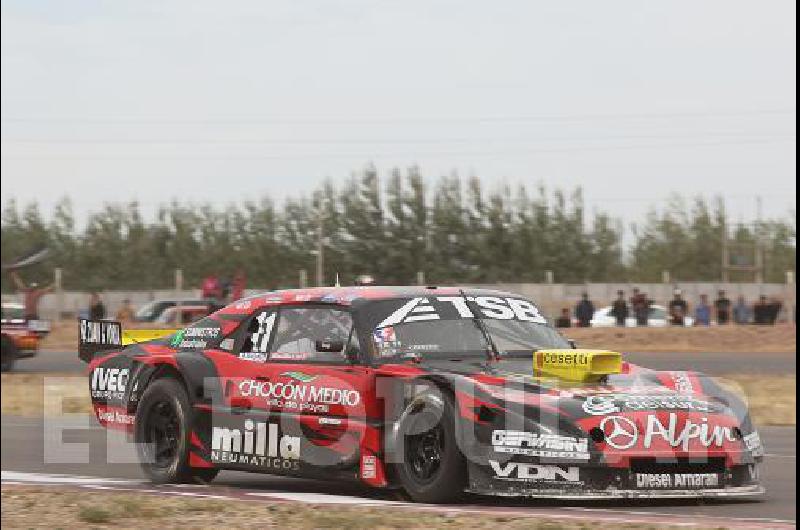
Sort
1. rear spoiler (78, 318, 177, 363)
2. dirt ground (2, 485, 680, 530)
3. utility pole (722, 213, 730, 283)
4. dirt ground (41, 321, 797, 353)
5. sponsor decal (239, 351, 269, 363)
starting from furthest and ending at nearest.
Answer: utility pole (722, 213, 730, 283) → dirt ground (41, 321, 797, 353) → rear spoiler (78, 318, 177, 363) → sponsor decal (239, 351, 269, 363) → dirt ground (2, 485, 680, 530)

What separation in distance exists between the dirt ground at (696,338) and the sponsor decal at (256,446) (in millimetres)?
24810

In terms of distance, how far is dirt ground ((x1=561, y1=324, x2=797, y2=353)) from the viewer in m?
35.8

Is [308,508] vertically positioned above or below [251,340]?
below

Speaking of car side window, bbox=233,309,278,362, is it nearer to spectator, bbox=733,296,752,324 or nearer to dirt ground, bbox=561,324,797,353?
dirt ground, bbox=561,324,797,353

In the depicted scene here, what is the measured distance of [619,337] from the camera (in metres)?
36.7

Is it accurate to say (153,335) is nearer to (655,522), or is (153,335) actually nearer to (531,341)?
(531,341)

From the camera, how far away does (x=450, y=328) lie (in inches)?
401

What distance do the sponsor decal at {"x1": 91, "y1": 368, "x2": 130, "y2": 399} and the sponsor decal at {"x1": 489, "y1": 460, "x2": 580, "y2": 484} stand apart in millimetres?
3599

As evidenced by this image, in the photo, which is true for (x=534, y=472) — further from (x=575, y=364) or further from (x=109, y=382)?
(x=109, y=382)

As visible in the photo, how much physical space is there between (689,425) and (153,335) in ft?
15.7

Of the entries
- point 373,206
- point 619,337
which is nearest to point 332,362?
point 619,337

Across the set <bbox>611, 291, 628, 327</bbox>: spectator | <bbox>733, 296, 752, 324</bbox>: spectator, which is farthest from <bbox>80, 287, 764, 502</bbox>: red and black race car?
<bbox>733, 296, 752, 324</bbox>: spectator

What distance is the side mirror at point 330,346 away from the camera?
10055 millimetres

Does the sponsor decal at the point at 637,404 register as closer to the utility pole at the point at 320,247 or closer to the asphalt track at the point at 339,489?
the asphalt track at the point at 339,489
